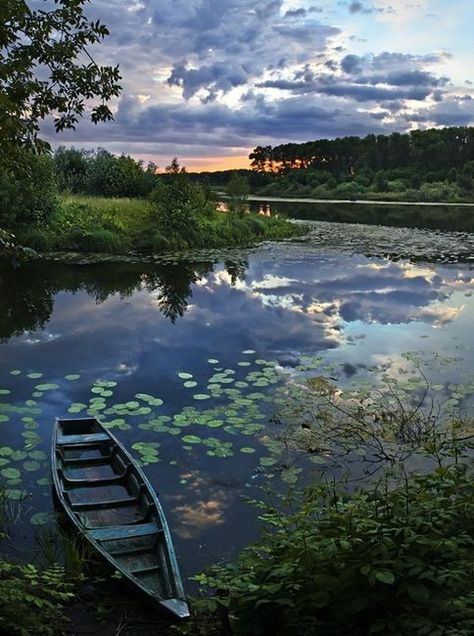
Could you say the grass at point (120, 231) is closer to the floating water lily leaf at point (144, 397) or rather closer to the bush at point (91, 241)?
the bush at point (91, 241)

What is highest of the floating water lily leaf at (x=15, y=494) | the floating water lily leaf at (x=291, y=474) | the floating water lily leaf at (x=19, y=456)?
the floating water lily leaf at (x=19, y=456)

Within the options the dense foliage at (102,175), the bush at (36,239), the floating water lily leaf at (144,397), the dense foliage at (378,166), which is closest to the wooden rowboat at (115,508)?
the floating water lily leaf at (144,397)

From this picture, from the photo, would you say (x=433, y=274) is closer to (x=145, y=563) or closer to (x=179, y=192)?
(x=179, y=192)

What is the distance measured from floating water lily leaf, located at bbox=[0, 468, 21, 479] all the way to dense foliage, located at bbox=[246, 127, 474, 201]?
280 ft

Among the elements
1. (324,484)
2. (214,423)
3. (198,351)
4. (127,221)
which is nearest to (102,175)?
(127,221)

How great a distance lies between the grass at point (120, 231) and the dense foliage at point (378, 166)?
205ft

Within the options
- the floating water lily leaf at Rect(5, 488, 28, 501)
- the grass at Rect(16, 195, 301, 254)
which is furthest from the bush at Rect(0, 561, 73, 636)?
the grass at Rect(16, 195, 301, 254)

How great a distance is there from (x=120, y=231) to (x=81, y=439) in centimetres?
2130

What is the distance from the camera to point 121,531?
5.45 metres

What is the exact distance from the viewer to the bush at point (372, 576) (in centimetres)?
272

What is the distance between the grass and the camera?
26.2 meters

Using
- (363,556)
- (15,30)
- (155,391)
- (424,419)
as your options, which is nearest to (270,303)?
(155,391)

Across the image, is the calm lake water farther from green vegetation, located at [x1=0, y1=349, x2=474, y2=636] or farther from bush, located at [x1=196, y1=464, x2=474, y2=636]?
bush, located at [x1=196, y1=464, x2=474, y2=636]

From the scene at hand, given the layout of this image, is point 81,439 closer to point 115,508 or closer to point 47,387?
point 115,508
